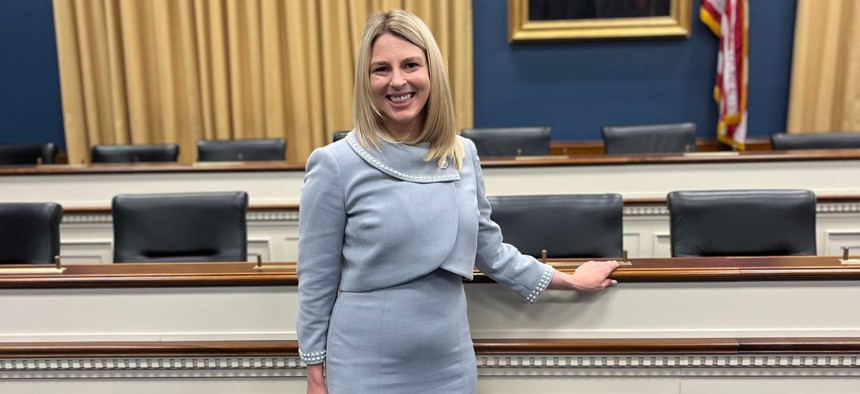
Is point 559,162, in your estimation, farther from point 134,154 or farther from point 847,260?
point 134,154

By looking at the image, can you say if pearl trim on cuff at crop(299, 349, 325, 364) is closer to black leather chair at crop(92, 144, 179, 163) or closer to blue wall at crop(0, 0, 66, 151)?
black leather chair at crop(92, 144, 179, 163)

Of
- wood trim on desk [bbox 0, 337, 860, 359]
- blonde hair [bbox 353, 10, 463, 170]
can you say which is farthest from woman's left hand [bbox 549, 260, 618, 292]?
blonde hair [bbox 353, 10, 463, 170]

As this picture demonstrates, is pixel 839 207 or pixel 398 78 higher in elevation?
pixel 398 78

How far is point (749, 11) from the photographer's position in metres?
4.72

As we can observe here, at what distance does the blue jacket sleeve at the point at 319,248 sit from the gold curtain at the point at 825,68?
4.74 m

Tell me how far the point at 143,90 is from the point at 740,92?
473 cm

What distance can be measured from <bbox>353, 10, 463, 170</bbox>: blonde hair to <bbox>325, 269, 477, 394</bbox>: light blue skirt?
0.24 meters

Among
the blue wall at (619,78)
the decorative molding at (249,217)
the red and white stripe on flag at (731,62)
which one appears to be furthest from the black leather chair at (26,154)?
the red and white stripe on flag at (731,62)

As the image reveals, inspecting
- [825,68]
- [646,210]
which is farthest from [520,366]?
[825,68]

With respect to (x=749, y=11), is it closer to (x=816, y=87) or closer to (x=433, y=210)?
(x=816, y=87)

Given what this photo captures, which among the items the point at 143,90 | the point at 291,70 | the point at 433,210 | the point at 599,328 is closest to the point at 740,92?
the point at 291,70

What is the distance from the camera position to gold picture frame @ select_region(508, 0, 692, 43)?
4660 mm

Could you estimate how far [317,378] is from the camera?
1124 mm

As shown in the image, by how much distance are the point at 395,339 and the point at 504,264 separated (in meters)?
0.29
